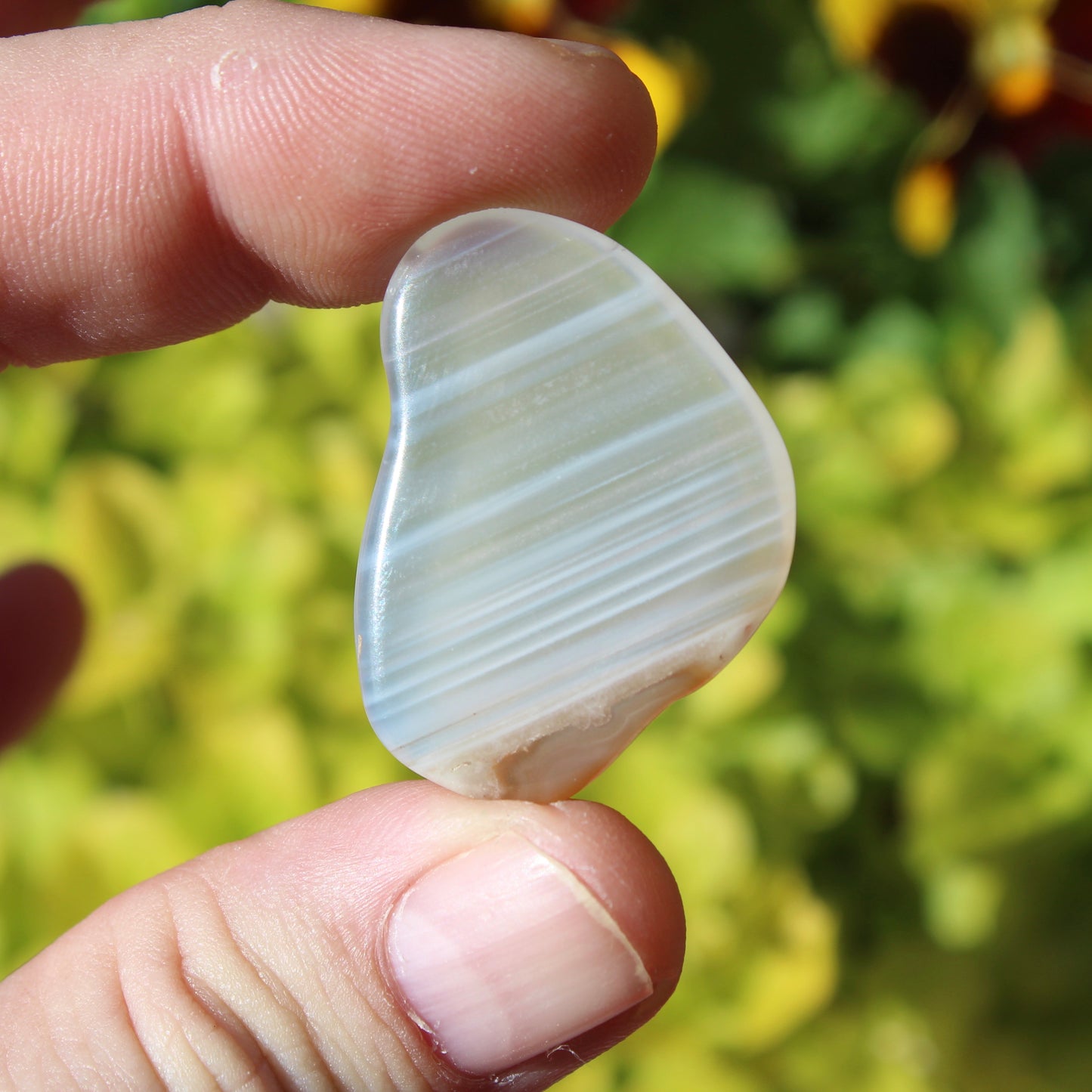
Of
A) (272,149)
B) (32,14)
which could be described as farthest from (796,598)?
(32,14)

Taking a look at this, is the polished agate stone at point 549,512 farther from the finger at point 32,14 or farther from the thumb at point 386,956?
the finger at point 32,14

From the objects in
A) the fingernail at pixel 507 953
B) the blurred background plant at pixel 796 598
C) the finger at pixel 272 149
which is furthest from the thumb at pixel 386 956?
the finger at pixel 272 149

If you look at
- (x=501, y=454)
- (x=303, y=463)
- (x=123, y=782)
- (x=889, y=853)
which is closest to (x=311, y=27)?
(x=501, y=454)

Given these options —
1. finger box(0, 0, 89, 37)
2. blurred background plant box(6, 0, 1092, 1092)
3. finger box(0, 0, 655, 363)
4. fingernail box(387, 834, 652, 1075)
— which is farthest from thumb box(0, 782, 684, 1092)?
finger box(0, 0, 89, 37)

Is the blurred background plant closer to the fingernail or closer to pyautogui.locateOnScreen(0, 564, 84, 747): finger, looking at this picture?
pyautogui.locateOnScreen(0, 564, 84, 747): finger

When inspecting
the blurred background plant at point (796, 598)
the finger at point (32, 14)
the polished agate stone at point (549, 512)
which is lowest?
the blurred background plant at point (796, 598)

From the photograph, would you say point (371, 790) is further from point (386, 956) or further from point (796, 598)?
point (796, 598)
